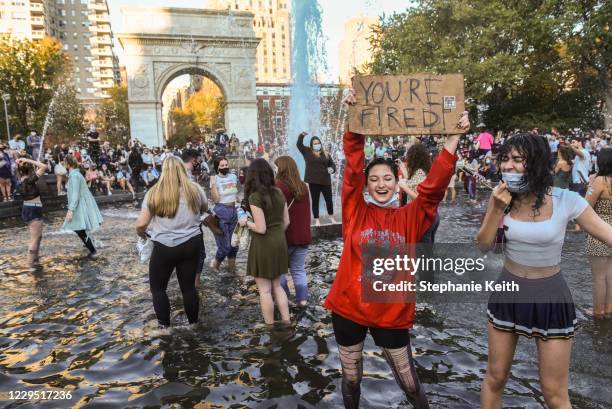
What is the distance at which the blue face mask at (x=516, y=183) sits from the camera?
102 inches

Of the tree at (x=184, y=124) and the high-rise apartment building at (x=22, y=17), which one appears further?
the tree at (x=184, y=124)

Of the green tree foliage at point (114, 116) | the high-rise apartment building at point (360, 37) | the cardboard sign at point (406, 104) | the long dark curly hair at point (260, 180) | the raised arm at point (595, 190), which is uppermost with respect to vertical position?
the high-rise apartment building at point (360, 37)

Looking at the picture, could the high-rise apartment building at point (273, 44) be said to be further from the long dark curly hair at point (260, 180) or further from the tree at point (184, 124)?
the long dark curly hair at point (260, 180)

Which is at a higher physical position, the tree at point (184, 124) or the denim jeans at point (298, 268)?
the tree at point (184, 124)

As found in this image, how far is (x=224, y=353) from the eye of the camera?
4.39 m

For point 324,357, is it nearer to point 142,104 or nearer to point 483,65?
point 483,65

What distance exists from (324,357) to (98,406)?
76.3 inches

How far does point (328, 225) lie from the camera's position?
9133 mm

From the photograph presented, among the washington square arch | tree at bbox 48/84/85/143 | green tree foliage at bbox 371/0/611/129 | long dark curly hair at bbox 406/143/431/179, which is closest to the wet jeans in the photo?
long dark curly hair at bbox 406/143/431/179

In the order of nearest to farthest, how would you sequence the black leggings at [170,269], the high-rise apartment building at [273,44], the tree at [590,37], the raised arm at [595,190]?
the black leggings at [170,269] → the raised arm at [595,190] → the tree at [590,37] → the high-rise apartment building at [273,44]

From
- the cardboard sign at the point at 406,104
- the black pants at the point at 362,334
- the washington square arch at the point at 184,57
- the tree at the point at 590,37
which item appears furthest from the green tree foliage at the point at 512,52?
the black pants at the point at 362,334

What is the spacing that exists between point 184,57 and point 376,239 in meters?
33.9

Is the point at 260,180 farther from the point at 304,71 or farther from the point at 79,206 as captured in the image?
the point at 304,71

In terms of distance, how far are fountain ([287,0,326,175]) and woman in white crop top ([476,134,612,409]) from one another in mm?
12004
